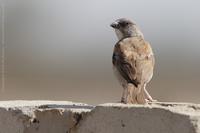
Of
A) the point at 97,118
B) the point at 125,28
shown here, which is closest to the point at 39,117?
the point at 97,118

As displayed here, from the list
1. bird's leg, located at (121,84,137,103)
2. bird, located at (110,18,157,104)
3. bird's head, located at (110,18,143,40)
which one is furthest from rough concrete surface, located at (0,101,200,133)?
bird's head, located at (110,18,143,40)

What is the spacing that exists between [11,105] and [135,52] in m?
1.81

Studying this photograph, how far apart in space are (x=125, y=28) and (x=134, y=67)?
2.20 metres

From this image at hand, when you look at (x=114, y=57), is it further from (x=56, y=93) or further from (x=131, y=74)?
(x=56, y=93)

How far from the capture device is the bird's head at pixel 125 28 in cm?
977

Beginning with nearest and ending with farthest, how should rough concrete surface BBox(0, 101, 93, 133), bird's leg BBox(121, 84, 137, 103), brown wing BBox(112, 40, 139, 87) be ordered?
1. rough concrete surface BBox(0, 101, 93, 133)
2. bird's leg BBox(121, 84, 137, 103)
3. brown wing BBox(112, 40, 139, 87)

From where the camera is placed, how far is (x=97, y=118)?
19.7 ft

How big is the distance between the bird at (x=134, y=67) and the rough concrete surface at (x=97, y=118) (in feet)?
2.54

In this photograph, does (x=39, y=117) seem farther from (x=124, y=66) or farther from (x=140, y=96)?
(x=124, y=66)

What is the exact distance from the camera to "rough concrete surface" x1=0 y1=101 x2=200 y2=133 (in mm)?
5566

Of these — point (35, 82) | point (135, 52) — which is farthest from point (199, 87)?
point (135, 52)

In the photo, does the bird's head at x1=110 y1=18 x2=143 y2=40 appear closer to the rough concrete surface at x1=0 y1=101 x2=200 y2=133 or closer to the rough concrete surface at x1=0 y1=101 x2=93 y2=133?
the rough concrete surface at x1=0 y1=101 x2=200 y2=133

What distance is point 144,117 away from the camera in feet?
18.7

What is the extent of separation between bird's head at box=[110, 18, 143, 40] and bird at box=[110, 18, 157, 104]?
84 cm
